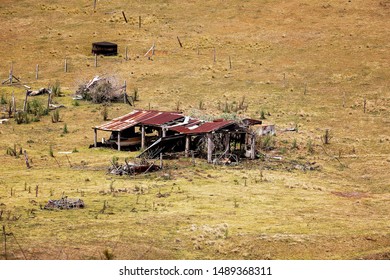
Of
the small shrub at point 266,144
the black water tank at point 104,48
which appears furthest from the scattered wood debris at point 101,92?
the small shrub at point 266,144

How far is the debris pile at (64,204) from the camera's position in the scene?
31188 millimetres

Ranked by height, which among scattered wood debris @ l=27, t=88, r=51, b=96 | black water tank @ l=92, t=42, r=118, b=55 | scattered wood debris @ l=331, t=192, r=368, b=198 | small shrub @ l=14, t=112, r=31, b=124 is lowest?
scattered wood debris @ l=331, t=192, r=368, b=198

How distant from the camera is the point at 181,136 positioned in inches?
1705

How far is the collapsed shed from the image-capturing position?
141 ft

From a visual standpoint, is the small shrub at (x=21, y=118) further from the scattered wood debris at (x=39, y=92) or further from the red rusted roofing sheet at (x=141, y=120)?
the red rusted roofing sheet at (x=141, y=120)

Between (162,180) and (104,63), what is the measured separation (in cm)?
3398

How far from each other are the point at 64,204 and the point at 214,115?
78.9 ft

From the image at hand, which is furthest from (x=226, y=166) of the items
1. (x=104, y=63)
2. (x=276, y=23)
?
(x=276, y=23)

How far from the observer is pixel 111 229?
28.3 metres

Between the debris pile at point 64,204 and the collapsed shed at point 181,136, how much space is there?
10.6 m

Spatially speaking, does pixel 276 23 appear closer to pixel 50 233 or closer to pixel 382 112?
pixel 382 112

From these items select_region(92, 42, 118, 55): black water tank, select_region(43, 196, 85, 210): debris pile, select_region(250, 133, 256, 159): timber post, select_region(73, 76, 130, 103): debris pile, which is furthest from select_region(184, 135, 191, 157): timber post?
select_region(92, 42, 118, 55): black water tank

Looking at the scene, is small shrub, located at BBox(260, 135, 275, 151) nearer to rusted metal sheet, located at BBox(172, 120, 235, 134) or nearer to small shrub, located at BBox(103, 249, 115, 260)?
rusted metal sheet, located at BBox(172, 120, 235, 134)

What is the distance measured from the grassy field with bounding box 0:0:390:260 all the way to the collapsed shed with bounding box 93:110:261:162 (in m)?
1.38
